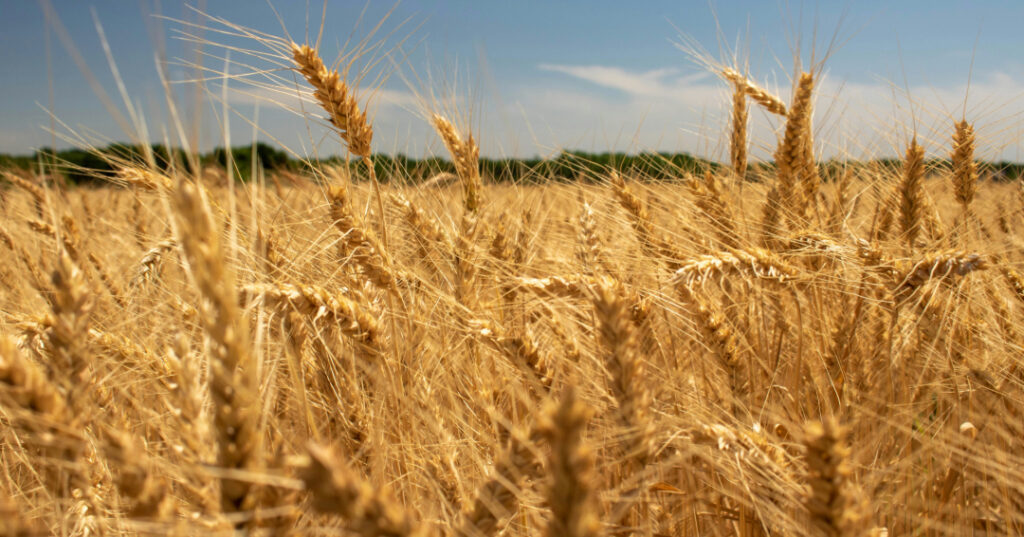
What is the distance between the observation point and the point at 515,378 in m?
1.28

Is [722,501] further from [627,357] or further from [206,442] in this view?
[206,442]

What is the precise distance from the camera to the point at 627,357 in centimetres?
73

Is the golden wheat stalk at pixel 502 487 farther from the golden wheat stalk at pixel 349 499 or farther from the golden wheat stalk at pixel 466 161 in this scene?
the golden wheat stalk at pixel 466 161

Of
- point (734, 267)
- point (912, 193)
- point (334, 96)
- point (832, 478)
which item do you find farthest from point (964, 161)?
point (334, 96)

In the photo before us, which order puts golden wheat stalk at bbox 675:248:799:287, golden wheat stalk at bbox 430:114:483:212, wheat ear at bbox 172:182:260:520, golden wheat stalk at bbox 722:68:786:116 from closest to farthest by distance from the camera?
1. wheat ear at bbox 172:182:260:520
2. golden wheat stalk at bbox 675:248:799:287
3. golden wheat stalk at bbox 430:114:483:212
4. golden wheat stalk at bbox 722:68:786:116

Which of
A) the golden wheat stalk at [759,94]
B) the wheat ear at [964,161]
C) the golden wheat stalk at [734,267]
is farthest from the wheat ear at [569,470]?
the golden wheat stalk at [759,94]

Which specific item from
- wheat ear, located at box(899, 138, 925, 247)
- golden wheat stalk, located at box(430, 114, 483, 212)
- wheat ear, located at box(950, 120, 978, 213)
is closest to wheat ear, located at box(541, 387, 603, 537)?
golden wheat stalk, located at box(430, 114, 483, 212)

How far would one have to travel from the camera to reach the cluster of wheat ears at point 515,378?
0.62 metres

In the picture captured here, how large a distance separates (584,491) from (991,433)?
5.30 feet

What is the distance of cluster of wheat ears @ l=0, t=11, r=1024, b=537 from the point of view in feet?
2.04

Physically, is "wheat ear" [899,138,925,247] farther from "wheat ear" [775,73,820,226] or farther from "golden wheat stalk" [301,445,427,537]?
"golden wheat stalk" [301,445,427,537]

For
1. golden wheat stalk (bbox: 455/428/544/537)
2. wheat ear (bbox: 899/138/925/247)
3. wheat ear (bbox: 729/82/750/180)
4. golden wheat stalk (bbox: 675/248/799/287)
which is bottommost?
golden wheat stalk (bbox: 455/428/544/537)

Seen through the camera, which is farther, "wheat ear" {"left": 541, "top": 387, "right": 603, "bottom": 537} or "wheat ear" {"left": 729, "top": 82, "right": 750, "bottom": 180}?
"wheat ear" {"left": 729, "top": 82, "right": 750, "bottom": 180}

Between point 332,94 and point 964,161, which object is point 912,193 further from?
point 332,94
